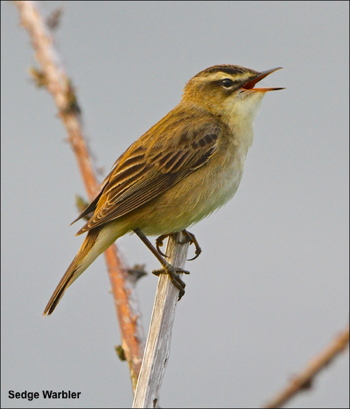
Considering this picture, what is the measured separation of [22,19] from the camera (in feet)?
14.4

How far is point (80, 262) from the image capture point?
366 centimetres

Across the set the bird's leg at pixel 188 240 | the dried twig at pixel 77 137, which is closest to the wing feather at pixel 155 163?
the dried twig at pixel 77 137

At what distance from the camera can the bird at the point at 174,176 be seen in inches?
152

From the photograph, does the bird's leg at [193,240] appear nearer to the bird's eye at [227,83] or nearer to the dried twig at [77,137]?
the dried twig at [77,137]

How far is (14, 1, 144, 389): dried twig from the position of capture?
329 cm

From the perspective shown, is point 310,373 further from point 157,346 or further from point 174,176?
point 174,176

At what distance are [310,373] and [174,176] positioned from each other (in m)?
3.32

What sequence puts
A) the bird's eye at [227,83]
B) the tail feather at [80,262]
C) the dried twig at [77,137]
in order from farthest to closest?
1. the bird's eye at [227,83]
2. the tail feather at [80,262]
3. the dried twig at [77,137]

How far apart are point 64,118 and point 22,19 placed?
925mm

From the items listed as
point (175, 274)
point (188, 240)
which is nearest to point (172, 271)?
point (175, 274)

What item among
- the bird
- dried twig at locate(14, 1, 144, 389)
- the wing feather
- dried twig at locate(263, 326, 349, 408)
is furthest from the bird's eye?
dried twig at locate(263, 326, 349, 408)

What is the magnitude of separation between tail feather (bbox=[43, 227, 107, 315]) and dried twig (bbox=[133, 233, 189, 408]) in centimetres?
51

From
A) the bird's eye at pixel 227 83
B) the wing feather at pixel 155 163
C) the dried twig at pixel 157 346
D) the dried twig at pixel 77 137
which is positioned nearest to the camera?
the dried twig at pixel 157 346

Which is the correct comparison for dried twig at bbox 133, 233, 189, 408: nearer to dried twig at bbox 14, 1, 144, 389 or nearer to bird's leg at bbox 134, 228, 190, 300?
bird's leg at bbox 134, 228, 190, 300
